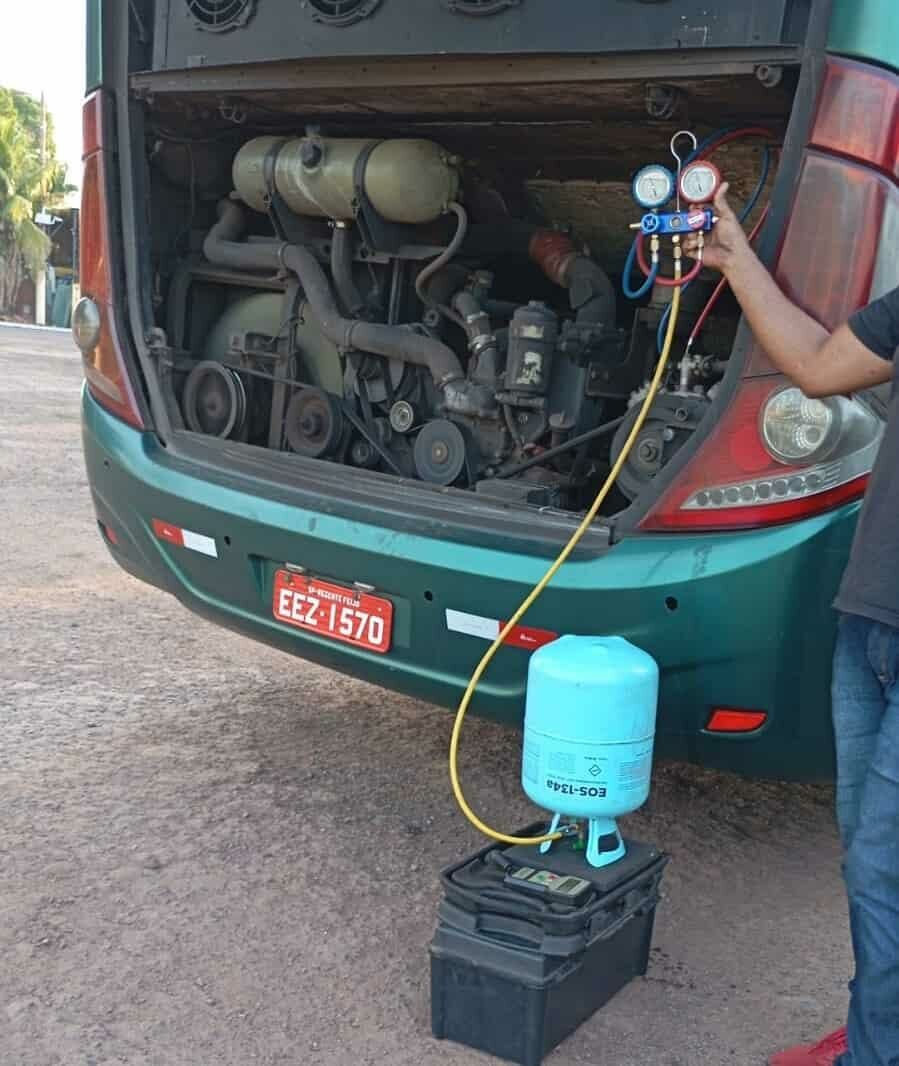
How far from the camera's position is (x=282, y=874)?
3.29 m

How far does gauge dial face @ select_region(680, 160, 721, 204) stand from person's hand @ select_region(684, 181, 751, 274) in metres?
0.02

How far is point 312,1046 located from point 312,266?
2.50 m

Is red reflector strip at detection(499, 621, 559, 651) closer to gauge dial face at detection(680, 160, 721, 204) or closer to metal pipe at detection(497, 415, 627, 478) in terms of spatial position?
metal pipe at detection(497, 415, 627, 478)

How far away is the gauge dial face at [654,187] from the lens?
2926mm

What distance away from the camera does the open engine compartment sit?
3.91m

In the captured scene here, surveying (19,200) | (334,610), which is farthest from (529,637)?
(19,200)

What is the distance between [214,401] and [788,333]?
220 centimetres

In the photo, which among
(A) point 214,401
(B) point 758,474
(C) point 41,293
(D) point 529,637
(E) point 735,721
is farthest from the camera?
(C) point 41,293

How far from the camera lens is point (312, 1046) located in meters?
2.58

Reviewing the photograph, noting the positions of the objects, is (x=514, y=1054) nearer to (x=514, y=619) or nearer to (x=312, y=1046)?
(x=312, y=1046)

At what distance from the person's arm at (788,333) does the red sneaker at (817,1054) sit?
1266 mm

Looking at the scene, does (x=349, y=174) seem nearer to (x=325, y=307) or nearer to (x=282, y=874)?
(x=325, y=307)

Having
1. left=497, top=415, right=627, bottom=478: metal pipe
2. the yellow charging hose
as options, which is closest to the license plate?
the yellow charging hose

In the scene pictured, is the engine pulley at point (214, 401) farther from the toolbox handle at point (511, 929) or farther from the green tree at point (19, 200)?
the green tree at point (19, 200)
